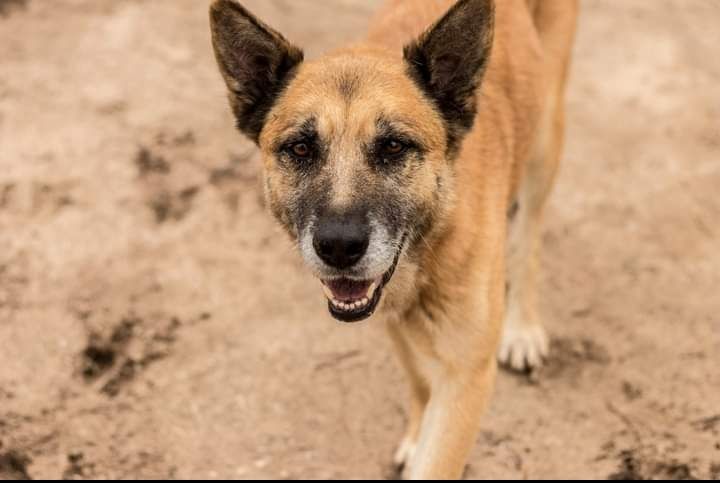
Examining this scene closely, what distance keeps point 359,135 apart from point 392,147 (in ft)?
0.48

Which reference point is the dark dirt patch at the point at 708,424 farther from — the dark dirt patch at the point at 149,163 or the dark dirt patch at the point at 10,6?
the dark dirt patch at the point at 10,6

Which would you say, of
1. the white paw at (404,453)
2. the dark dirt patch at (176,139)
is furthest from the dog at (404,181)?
the dark dirt patch at (176,139)

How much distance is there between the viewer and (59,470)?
14.6 feet

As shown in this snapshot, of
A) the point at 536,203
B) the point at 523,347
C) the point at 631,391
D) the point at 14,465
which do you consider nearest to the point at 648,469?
the point at 631,391

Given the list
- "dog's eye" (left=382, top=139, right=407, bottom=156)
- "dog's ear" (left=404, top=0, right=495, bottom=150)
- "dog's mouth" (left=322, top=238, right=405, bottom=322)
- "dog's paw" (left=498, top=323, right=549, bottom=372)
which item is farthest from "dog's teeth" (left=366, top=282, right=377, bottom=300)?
"dog's paw" (left=498, top=323, right=549, bottom=372)

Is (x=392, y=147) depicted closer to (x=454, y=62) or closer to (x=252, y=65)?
(x=454, y=62)

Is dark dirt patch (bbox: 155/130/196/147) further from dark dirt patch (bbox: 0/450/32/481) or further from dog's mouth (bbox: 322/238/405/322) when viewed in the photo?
dog's mouth (bbox: 322/238/405/322)

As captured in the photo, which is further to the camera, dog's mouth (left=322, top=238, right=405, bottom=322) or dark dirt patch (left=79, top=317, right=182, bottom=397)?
dark dirt patch (left=79, top=317, right=182, bottom=397)

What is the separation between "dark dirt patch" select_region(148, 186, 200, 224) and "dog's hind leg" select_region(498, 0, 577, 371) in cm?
221

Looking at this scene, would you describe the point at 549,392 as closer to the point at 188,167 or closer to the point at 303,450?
the point at 303,450

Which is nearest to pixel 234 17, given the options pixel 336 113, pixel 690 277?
pixel 336 113

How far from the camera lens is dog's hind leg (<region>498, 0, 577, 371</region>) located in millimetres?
4969

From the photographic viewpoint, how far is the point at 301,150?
3.53 meters

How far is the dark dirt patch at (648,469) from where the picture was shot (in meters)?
4.21
